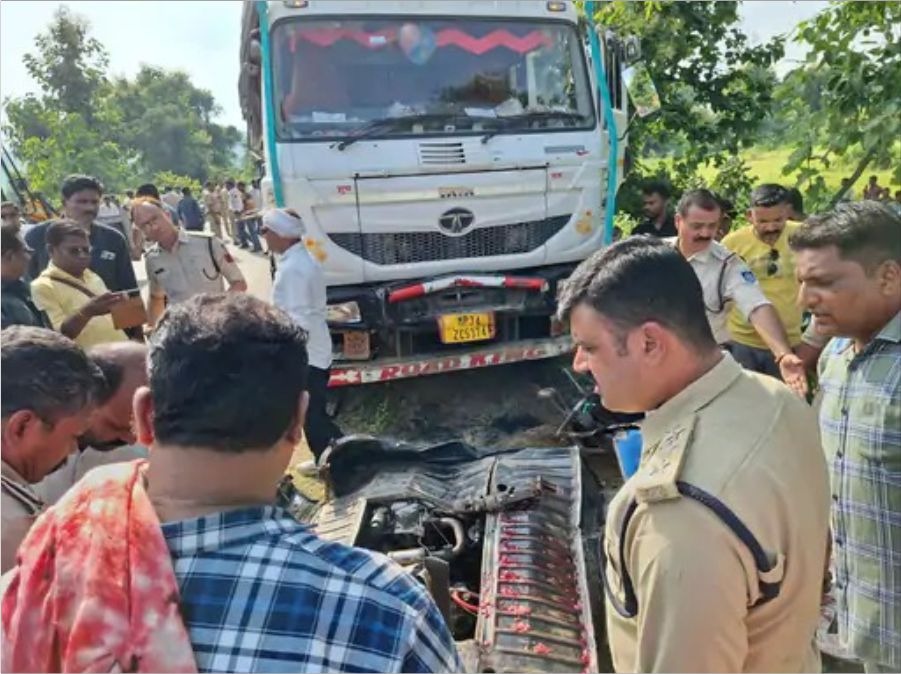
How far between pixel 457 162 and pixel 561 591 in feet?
10.7

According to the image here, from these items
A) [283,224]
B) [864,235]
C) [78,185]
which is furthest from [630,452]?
[78,185]

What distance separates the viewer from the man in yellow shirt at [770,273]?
3.97m

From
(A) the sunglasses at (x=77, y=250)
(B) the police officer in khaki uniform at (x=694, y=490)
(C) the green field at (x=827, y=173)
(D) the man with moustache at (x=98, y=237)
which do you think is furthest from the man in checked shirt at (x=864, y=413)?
(D) the man with moustache at (x=98, y=237)

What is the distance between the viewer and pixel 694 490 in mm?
1180

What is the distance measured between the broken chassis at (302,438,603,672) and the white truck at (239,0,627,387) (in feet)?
5.78


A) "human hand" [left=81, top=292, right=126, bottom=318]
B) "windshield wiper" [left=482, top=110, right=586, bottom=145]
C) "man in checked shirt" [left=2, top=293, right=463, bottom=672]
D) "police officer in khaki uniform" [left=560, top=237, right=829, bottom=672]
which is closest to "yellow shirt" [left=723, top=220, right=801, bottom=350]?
"windshield wiper" [left=482, top=110, right=586, bottom=145]

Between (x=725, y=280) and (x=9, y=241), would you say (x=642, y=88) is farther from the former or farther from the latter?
(x=9, y=241)

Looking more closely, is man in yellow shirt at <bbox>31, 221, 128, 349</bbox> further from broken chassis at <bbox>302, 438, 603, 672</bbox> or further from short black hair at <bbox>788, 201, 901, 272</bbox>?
short black hair at <bbox>788, 201, 901, 272</bbox>

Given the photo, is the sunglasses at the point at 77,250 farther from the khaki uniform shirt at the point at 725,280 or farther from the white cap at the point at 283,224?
the khaki uniform shirt at the point at 725,280

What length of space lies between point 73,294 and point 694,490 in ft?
11.5

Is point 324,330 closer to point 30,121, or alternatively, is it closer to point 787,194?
point 787,194

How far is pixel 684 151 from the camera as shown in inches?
301

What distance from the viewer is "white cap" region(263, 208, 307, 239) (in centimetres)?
437

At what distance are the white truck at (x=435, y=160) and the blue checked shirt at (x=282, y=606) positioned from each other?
13.6ft
